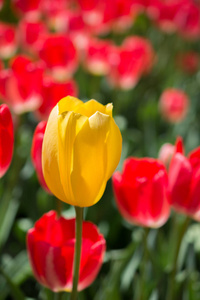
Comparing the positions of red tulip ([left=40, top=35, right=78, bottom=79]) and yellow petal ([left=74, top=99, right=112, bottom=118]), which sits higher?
yellow petal ([left=74, top=99, right=112, bottom=118])

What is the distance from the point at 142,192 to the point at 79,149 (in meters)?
0.21

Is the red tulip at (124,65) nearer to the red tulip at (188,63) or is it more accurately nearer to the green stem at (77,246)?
the red tulip at (188,63)

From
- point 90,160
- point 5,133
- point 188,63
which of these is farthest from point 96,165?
point 188,63

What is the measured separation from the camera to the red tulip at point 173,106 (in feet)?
5.19

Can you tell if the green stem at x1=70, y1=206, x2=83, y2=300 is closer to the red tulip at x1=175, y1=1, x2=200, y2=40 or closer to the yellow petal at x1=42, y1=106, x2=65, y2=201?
the yellow petal at x1=42, y1=106, x2=65, y2=201

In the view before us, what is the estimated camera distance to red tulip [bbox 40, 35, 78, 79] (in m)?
1.28

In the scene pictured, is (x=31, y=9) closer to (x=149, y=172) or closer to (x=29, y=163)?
(x=29, y=163)

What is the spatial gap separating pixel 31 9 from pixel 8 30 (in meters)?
0.34

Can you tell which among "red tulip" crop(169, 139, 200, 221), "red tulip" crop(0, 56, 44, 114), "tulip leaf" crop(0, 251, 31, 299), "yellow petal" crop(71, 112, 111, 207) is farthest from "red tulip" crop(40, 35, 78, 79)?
"yellow petal" crop(71, 112, 111, 207)

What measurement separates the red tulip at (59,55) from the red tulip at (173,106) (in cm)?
36

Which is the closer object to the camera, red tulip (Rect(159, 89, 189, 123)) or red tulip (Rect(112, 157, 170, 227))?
red tulip (Rect(112, 157, 170, 227))

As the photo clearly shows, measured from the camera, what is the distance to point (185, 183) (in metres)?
0.63

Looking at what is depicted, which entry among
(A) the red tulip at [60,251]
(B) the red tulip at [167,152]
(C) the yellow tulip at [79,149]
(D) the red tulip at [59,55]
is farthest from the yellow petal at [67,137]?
(D) the red tulip at [59,55]

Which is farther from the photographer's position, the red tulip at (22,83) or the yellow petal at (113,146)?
the red tulip at (22,83)
